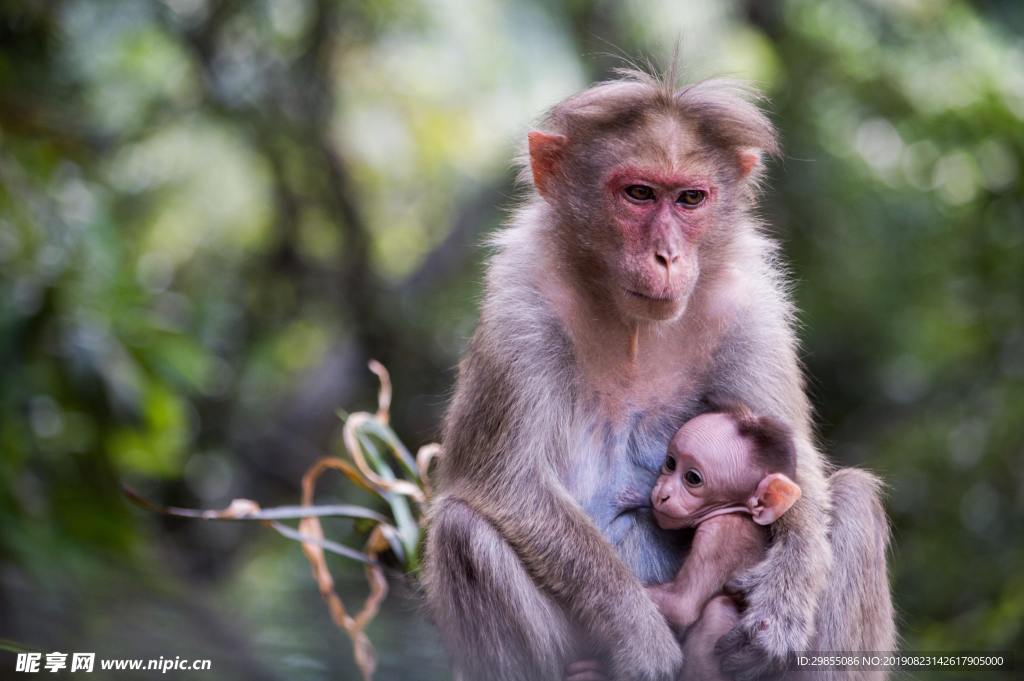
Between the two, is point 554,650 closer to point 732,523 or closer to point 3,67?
point 732,523

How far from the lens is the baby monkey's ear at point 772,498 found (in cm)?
354

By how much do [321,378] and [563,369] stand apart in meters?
7.13

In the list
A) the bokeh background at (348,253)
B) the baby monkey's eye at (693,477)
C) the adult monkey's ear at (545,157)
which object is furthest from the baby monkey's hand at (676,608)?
the bokeh background at (348,253)

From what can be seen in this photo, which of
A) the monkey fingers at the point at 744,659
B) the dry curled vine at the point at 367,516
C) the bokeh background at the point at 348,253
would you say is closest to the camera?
the monkey fingers at the point at 744,659

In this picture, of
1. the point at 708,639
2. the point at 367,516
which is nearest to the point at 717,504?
the point at 708,639

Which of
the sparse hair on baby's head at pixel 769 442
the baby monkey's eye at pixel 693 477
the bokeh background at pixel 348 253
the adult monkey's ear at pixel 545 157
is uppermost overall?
the adult monkey's ear at pixel 545 157

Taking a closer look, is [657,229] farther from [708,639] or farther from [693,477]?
[708,639]

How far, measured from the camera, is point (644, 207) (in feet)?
11.9

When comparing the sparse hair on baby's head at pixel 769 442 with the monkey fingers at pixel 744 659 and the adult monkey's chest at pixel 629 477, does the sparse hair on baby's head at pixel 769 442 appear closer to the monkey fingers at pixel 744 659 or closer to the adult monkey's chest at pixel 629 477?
the adult monkey's chest at pixel 629 477

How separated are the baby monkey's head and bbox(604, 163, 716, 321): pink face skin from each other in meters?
0.38

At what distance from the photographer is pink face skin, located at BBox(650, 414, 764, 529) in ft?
11.6

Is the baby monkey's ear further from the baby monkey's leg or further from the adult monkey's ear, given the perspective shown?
the adult monkey's ear

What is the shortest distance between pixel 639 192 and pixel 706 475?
0.87 m

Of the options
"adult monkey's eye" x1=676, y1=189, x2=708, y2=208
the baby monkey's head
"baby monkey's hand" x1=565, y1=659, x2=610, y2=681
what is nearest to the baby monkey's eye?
the baby monkey's head
